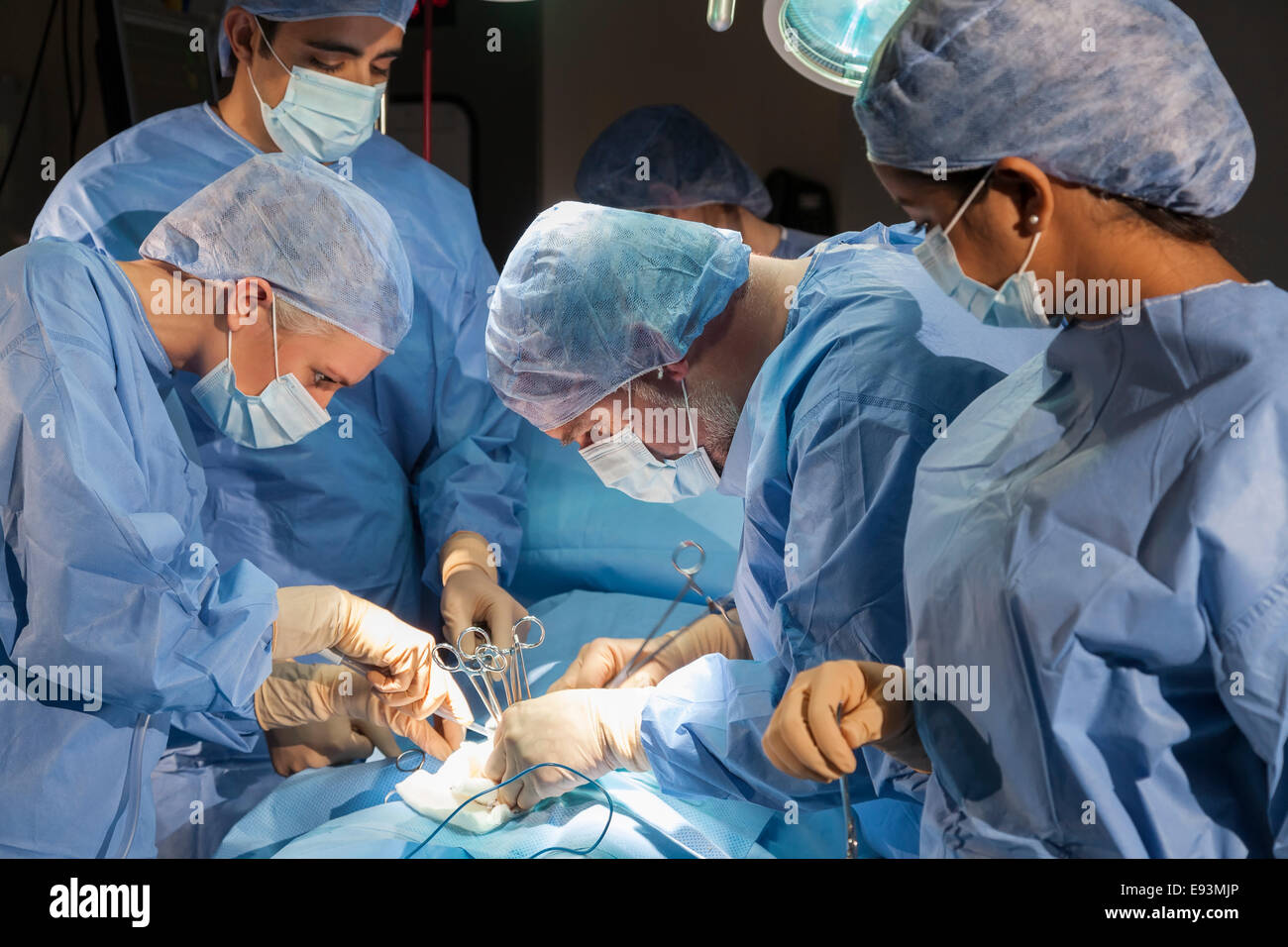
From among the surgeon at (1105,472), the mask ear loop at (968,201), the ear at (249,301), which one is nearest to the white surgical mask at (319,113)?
the ear at (249,301)

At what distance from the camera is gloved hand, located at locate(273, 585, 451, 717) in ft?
5.59

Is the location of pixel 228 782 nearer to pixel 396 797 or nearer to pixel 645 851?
pixel 396 797

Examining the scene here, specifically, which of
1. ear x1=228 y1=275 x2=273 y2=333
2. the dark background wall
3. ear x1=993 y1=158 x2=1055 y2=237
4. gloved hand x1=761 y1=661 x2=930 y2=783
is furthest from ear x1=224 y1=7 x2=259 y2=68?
gloved hand x1=761 y1=661 x2=930 y2=783

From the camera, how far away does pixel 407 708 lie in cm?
183

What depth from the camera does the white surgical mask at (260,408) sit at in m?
1.70

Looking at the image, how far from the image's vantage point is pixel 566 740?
171 cm

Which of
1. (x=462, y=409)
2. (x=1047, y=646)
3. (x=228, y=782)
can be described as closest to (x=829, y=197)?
(x=462, y=409)

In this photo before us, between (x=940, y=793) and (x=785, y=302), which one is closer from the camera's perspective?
(x=940, y=793)

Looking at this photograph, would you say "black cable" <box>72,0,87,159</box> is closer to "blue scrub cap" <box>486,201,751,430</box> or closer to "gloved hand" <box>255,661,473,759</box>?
"blue scrub cap" <box>486,201,751,430</box>

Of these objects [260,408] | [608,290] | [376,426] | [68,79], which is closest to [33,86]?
[68,79]

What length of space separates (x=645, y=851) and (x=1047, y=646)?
2.40 feet

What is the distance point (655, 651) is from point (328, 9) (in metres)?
1.23

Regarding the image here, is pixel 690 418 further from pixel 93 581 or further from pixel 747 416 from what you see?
pixel 93 581

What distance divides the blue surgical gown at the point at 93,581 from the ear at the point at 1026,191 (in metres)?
1.13
